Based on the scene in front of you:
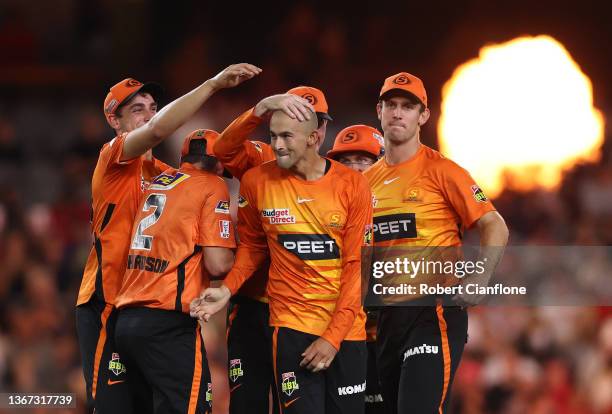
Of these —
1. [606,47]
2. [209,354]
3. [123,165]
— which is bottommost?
[209,354]

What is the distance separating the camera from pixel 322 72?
13930 mm

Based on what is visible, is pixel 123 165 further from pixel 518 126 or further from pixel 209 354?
pixel 518 126

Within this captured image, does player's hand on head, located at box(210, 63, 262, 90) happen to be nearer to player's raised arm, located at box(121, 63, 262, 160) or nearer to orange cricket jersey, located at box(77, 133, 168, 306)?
player's raised arm, located at box(121, 63, 262, 160)

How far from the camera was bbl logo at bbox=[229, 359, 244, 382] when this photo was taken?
638 centimetres

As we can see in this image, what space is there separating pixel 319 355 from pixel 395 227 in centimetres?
116

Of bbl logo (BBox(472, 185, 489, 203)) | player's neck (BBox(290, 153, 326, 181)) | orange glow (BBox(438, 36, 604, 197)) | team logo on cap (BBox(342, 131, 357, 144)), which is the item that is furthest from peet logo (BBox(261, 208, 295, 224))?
orange glow (BBox(438, 36, 604, 197))

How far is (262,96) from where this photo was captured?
1351cm

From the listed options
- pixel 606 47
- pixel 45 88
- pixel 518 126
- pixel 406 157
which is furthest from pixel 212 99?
pixel 406 157

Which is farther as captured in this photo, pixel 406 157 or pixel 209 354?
pixel 209 354

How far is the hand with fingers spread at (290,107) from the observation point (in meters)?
5.93

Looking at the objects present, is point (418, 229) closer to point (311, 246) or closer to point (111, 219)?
point (311, 246)

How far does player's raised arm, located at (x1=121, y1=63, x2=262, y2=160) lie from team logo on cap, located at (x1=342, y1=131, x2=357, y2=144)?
4.32ft

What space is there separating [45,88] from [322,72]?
3.26 metres

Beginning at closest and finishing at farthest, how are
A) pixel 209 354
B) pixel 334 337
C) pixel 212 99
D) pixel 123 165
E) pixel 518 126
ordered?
1. pixel 334 337
2. pixel 123 165
3. pixel 209 354
4. pixel 212 99
5. pixel 518 126
